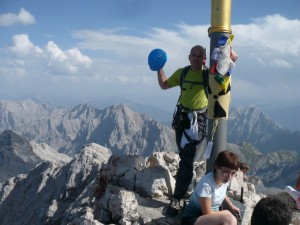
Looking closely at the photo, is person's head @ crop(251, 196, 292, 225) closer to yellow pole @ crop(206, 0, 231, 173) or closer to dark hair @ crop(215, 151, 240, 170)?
dark hair @ crop(215, 151, 240, 170)

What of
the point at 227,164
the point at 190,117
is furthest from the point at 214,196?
the point at 190,117

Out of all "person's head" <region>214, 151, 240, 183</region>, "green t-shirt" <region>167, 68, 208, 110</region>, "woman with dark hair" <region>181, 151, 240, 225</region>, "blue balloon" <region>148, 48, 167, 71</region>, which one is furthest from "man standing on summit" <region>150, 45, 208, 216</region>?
"person's head" <region>214, 151, 240, 183</region>

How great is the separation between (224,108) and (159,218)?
11.8ft

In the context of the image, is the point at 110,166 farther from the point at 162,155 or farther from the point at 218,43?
the point at 218,43

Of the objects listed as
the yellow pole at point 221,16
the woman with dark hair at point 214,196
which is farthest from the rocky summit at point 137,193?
the yellow pole at point 221,16

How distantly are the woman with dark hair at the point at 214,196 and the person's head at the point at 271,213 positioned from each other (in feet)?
8.24

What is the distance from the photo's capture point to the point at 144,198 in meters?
11.5

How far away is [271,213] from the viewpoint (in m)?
5.23

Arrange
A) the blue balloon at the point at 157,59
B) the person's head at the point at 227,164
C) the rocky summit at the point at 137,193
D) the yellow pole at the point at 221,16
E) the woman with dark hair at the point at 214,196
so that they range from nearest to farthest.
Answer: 1. the woman with dark hair at the point at 214,196
2. the person's head at the point at 227,164
3. the yellow pole at the point at 221,16
4. the rocky summit at the point at 137,193
5. the blue balloon at the point at 157,59

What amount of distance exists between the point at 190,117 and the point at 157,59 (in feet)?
6.57

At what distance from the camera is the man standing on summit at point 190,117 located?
1055cm

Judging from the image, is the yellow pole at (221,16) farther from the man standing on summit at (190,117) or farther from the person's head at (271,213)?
the person's head at (271,213)

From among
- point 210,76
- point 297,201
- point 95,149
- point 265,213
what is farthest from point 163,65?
point 95,149

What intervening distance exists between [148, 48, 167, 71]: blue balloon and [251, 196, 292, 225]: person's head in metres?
6.40
